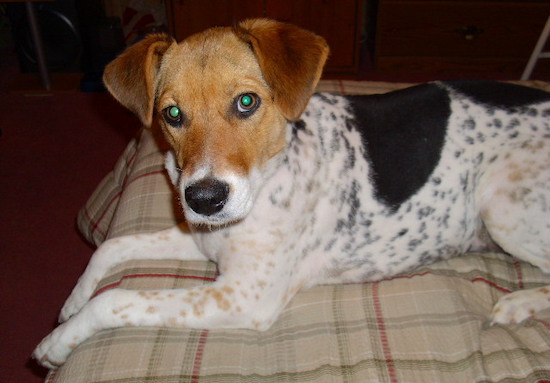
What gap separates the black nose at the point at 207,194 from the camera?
1.88 metres

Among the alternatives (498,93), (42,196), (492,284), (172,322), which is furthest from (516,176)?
(42,196)

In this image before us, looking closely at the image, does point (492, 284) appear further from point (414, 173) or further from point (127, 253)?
point (127, 253)

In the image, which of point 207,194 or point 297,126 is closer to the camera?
point 207,194

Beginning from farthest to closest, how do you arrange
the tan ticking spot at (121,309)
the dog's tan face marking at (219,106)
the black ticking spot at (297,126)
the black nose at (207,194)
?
the black ticking spot at (297,126) → the tan ticking spot at (121,309) → the dog's tan face marking at (219,106) → the black nose at (207,194)

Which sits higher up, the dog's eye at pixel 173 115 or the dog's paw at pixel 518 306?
the dog's eye at pixel 173 115

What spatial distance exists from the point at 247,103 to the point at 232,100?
0.07 meters

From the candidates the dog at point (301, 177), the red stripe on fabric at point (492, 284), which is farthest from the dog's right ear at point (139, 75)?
A: the red stripe on fabric at point (492, 284)

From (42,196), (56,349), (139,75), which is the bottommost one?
(42,196)

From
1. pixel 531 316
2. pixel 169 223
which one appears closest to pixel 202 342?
pixel 169 223

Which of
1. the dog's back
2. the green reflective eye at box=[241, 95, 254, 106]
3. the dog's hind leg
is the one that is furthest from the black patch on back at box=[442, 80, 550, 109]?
the green reflective eye at box=[241, 95, 254, 106]

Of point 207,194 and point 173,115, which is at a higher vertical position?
point 173,115

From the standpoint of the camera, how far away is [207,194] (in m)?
1.88

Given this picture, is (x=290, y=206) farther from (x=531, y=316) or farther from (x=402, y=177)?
(x=531, y=316)

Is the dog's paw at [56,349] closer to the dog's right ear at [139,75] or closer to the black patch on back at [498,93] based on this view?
the dog's right ear at [139,75]
